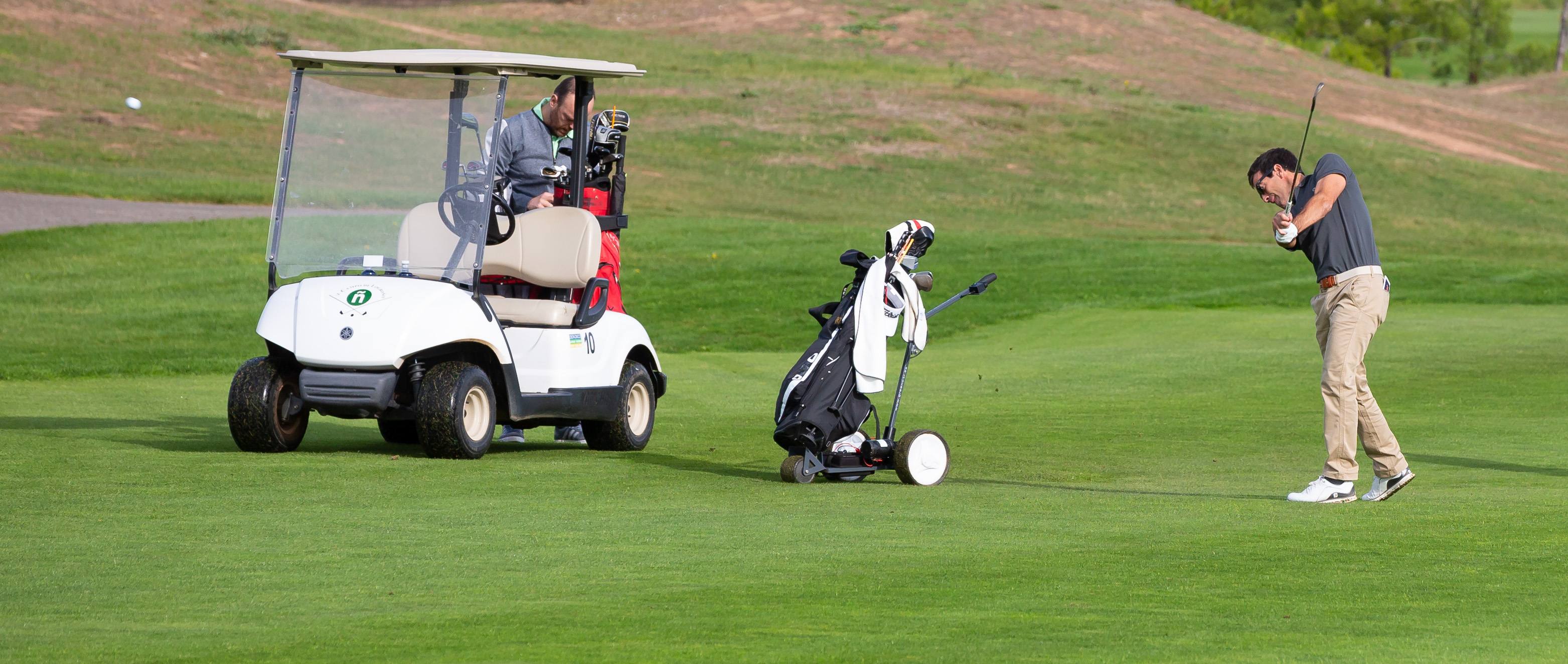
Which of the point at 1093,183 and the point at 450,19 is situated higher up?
the point at 450,19

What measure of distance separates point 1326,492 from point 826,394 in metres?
2.40

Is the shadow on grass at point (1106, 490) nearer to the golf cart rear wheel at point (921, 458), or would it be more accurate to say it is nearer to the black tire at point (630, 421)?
the golf cart rear wheel at point (921, 458)

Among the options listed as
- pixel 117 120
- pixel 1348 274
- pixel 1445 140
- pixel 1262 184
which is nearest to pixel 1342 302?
pixel 1348 274

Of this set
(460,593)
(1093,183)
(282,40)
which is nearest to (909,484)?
(460,593)

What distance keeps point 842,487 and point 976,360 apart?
825 cm

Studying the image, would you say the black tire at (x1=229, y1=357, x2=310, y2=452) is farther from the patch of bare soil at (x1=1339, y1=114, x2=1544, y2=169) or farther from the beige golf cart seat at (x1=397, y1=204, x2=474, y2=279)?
the patch of bare soil at (x1=1339, y1=114, x2=1544, y2=169)

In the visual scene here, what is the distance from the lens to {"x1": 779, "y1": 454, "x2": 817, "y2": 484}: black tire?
9.01 m

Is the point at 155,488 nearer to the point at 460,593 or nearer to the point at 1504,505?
the point at 460,593

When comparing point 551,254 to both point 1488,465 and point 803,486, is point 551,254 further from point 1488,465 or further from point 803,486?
point 1488,465

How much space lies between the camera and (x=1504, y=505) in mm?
8102

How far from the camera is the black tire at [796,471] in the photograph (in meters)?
9.01

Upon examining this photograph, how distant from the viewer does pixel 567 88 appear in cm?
1095

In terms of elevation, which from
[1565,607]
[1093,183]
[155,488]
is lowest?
[155,488]

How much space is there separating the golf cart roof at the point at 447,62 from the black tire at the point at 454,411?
1681mm
